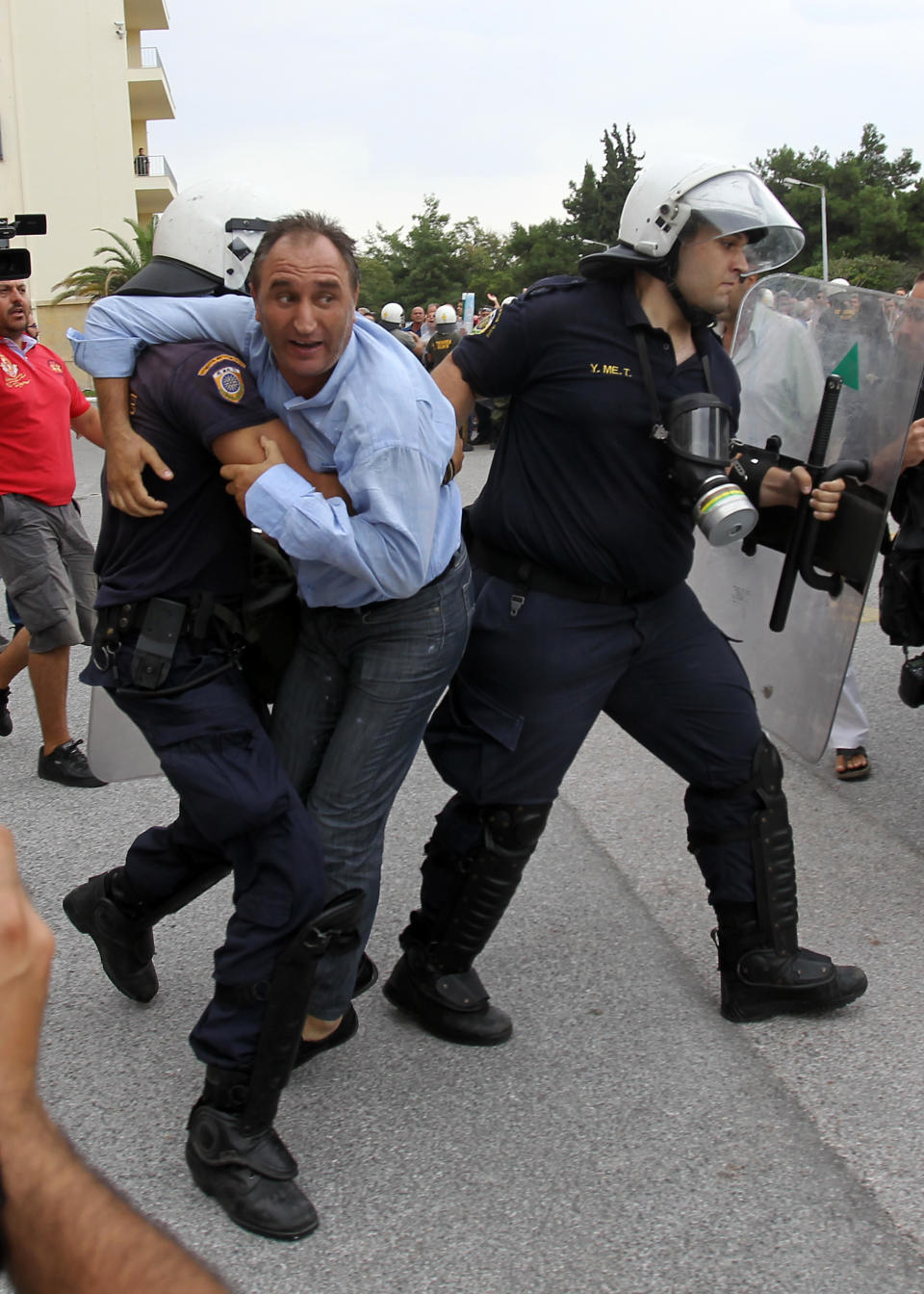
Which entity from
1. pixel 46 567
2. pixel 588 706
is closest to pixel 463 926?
pixel 588 706

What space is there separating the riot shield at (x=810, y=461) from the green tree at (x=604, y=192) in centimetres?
8022

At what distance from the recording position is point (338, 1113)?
293 cm

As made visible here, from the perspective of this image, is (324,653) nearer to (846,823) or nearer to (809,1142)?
(809,1142)

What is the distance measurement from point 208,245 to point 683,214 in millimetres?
1028

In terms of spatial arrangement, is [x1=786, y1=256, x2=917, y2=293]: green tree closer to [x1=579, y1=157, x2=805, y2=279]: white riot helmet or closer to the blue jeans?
[x1=579, y1=157, x2=805, y2=279]: white riot helmet

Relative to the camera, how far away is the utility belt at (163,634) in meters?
2.65

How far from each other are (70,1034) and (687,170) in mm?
2488

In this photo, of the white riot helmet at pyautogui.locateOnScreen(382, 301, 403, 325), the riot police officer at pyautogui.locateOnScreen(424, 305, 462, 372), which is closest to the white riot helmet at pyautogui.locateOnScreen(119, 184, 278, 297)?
the riot police officer at pyautogui.locateOnScreen(424, 305, 462, 372)

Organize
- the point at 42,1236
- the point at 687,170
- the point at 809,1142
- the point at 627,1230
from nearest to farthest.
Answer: the point at 42,1236 → the point at 627,1230 → the point at 809,1142 → the point at 687,170

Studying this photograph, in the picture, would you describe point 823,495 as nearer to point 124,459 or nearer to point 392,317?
point 124,459

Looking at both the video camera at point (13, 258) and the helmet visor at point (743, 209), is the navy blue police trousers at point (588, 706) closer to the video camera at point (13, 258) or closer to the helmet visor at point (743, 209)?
the helmet visor at point (743, 209)

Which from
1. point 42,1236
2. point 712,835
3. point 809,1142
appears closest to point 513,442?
point 712,835

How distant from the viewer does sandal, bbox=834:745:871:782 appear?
5.04m

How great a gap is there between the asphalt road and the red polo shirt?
164cm
